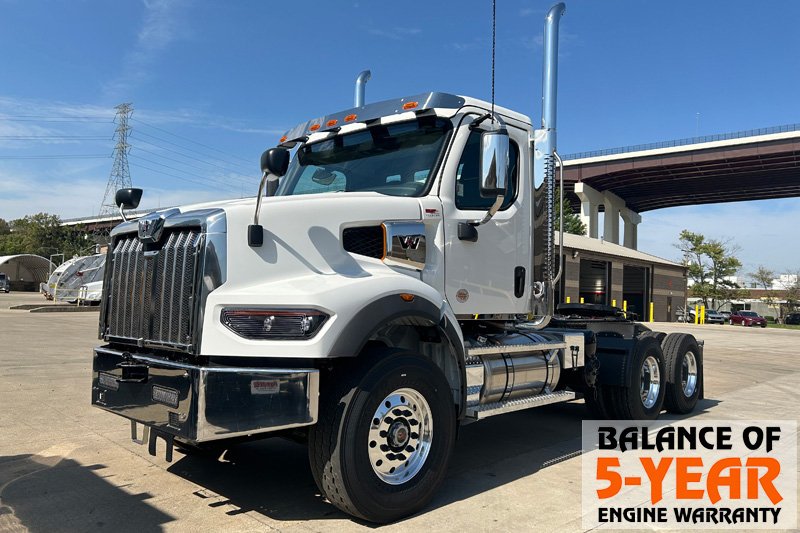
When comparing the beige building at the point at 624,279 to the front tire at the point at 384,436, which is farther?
the beige building at the point at 624,279

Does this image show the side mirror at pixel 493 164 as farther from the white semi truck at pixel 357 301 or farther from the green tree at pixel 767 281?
the green tree at pixel 767 281

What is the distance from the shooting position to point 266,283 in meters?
3.98

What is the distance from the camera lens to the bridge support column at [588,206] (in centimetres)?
6464

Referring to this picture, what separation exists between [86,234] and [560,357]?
9224 centimetres

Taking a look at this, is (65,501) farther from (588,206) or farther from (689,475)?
(588,206)

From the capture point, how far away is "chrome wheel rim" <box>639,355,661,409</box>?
7.58 meters

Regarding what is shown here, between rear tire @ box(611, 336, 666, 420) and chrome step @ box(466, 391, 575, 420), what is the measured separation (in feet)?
3.92

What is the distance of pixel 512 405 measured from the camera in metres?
5.38

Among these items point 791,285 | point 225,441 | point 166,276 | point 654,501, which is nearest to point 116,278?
point 166,276

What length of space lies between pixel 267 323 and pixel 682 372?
640 centimetres

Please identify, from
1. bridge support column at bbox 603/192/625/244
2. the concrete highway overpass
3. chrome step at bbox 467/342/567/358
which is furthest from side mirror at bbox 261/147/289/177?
bridge support column at bbox 603/192/625/244

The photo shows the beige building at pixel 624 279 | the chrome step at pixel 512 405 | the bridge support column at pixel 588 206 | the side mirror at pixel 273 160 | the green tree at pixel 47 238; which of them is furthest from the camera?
the green tree at pixel 47 238

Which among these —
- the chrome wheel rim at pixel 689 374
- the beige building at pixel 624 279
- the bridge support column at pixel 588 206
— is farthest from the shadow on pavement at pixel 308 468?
the bridge support column at pixel 588 206

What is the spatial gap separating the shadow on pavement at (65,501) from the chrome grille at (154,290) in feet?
3.64
